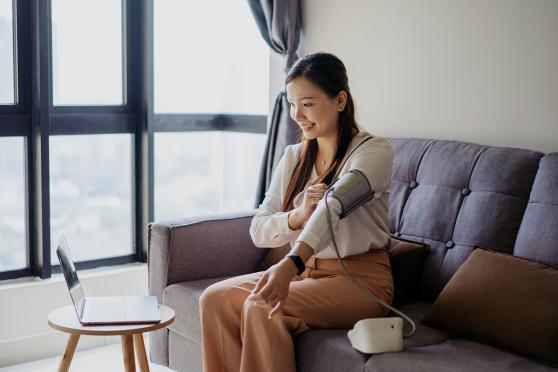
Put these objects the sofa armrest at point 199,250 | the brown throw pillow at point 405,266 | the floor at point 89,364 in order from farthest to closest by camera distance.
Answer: the floor at point 89,364 < the sofa armrest at point 199,250 < the brown throw pillow at point 405,266

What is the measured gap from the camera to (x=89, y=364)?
3055 mm

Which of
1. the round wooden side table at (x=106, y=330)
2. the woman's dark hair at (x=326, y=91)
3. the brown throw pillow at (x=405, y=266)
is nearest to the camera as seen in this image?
the round wooden side table at (x=106, y=330)

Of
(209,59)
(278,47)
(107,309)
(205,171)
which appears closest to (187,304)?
(107,309)

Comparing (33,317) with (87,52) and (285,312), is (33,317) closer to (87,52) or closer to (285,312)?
(87,52)

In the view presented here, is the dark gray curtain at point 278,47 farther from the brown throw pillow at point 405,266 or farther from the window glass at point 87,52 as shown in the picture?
the brown throw pillow at point 405,266

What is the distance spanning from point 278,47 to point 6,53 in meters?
1.21

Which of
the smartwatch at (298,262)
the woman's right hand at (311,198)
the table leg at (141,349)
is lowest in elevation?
the table leg at (141,349)

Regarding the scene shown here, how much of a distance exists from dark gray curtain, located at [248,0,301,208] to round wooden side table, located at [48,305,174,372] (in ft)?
4.32

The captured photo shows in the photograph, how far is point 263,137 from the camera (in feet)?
12.7

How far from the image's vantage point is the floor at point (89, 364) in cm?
299

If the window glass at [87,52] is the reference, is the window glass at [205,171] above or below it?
below

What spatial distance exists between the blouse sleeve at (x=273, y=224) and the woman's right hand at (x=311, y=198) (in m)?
0.10

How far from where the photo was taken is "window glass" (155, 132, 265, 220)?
3941mm

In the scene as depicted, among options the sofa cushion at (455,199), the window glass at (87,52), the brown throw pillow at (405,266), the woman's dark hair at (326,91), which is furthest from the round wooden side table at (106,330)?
the window glass at (87,52)
